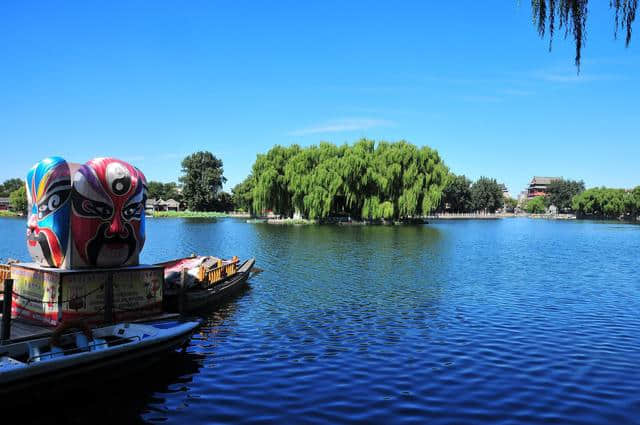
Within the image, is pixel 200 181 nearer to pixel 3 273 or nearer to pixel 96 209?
pixel 3 273

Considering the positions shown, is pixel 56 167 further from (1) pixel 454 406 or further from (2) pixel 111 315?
(1) pixel 454 406

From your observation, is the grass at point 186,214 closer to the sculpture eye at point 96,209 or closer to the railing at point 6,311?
the sculpture eye at point 96,209

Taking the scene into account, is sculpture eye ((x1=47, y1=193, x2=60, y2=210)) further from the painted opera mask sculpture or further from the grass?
the grass

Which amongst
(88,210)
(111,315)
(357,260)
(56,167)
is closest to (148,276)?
(111,315)

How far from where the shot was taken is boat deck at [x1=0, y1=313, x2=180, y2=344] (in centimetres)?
1072

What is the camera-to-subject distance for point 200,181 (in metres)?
135

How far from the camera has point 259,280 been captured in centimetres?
2489

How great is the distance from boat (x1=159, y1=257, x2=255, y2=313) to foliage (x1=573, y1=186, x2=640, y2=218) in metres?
144

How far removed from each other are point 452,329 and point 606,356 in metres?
4.05

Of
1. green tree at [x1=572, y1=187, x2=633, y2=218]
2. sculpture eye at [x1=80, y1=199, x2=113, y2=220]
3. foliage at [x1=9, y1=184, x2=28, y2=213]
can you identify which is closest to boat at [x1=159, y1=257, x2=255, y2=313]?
sculpture eye at [x1=80, y1=199, x2=113, y2=220]

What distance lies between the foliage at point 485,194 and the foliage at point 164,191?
91.6 m

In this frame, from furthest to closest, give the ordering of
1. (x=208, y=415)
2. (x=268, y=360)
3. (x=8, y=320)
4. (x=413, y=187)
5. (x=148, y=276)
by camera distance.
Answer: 1. (x=413, y=187)
2. (x=148, y=276)
3. (x=268, y=360)
4. (x=8, y=320)
5. (x=208, y=415)

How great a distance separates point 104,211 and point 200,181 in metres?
125

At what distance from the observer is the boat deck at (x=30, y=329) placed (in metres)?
10.7
